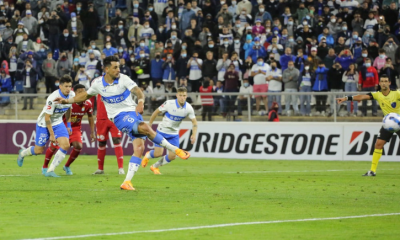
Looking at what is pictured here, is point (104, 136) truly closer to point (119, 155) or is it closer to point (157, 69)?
point (119, 155)

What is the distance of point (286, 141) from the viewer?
24500 millimetres

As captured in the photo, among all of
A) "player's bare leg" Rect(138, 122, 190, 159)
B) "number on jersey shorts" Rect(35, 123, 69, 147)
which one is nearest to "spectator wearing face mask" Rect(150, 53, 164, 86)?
"number on jersey shorts" Rect(35, 123, 69, 147)

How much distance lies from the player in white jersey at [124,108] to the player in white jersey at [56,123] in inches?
90.5

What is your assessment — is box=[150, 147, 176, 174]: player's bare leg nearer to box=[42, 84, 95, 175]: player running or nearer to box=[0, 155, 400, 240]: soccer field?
box=[0, 155, 400, 240]: soccer field

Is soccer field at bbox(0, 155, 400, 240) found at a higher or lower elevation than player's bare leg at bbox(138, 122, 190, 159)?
lower

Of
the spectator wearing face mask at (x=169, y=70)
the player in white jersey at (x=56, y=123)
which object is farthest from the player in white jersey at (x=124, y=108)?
Answer: the spectator wearing face mask at (x=169, y=70)

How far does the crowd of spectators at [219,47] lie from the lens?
86.6ft

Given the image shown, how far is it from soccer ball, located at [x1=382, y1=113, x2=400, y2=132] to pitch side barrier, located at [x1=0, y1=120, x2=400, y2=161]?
6.71m

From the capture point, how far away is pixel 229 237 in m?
8.75

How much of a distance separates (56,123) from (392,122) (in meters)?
7.54

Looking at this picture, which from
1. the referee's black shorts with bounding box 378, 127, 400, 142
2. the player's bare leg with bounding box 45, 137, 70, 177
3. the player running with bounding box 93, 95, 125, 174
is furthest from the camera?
the player running with bounding box 93, 95, 125, 174

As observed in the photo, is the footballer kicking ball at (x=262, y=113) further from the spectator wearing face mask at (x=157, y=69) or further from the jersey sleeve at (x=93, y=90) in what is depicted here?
the jersey sleeve at (x=93, y=90)

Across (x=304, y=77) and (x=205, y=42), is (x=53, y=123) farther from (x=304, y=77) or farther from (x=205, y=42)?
(x=205, y=42)

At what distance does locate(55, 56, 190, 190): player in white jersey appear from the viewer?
1334 centimetres
